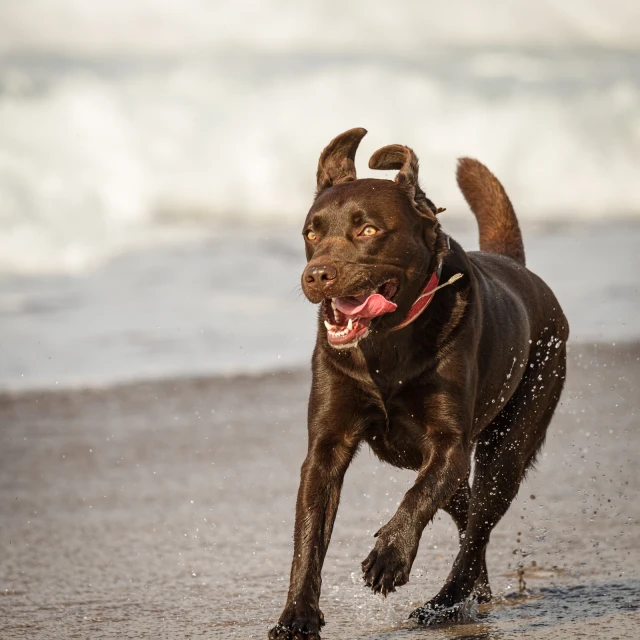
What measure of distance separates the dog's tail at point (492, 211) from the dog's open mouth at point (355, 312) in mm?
1895

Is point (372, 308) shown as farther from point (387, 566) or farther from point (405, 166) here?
point (387, 566)

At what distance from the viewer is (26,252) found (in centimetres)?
1333

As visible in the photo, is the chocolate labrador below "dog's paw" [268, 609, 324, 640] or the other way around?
the other way around

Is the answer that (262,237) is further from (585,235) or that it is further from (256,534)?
(256,534)

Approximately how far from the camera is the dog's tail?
5.95 meters

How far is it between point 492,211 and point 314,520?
7.72ft

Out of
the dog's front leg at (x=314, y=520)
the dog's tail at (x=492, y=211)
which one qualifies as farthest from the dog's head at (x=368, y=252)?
the dog's tail at (x=492, y=211)

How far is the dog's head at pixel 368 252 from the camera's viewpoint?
402 centimetres

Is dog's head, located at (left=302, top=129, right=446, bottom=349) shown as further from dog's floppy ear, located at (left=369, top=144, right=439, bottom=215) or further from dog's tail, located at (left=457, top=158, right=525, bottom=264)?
dog's tail, located at (left=457, top=158, right=525, bottom=264)

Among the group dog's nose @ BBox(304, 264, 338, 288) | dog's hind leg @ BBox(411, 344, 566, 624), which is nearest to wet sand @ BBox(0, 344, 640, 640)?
dog's hind leg @ BBox(411, 344, 566, 624)

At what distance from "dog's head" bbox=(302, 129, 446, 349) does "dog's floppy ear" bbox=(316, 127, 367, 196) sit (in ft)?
0.79

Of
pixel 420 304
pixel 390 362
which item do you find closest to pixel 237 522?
pixel 390 362

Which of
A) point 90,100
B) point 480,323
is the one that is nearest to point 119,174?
point 90,100

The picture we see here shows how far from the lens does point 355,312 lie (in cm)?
411
